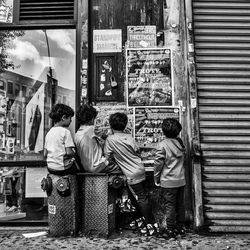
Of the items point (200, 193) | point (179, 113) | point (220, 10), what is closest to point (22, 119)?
point (179, 113)

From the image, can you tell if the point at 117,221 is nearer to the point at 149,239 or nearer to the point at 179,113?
the point at 149,239

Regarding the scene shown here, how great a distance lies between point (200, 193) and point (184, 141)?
0.91m

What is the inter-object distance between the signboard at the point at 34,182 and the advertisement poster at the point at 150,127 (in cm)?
159

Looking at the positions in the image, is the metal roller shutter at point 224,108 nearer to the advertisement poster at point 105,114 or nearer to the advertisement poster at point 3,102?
the advertisement poster at point 105,114

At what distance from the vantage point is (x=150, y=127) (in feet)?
17.4

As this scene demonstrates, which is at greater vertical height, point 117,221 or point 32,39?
point 32,39

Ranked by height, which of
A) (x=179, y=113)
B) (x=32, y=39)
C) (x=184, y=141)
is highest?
(x=32, y=39)

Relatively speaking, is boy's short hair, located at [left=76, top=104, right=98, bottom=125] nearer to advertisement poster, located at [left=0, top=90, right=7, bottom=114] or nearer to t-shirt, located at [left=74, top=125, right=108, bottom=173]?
t-shirt, located at [left=74, top=125, right=108, bottom=173]

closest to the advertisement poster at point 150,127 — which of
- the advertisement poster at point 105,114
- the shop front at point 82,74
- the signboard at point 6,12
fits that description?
the shop front at point 82,74

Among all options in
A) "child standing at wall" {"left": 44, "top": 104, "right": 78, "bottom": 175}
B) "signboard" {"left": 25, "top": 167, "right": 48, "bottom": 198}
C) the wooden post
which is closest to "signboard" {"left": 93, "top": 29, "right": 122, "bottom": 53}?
the wooden post

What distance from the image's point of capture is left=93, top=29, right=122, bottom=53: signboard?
5516 mm

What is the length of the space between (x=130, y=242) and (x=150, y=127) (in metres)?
1.74

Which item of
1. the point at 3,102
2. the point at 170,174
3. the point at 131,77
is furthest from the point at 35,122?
the point at 170,174

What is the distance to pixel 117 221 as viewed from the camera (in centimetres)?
505
